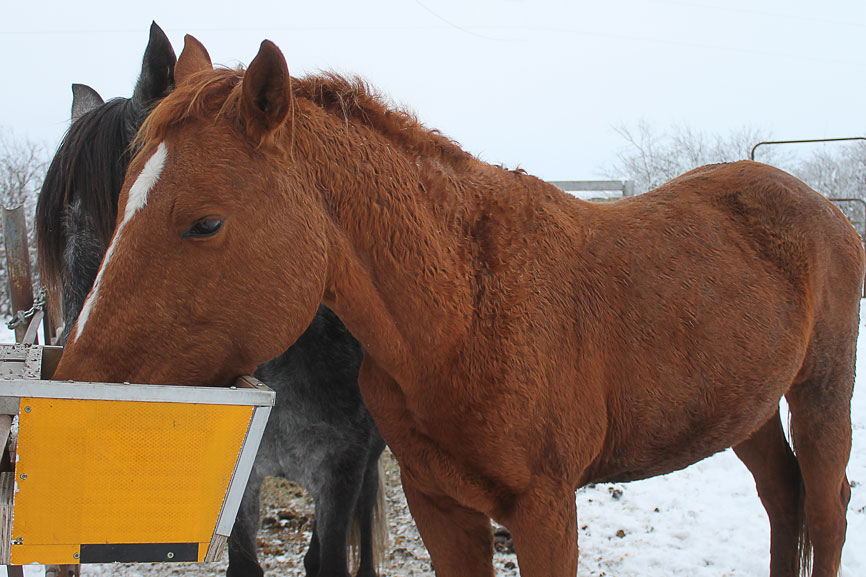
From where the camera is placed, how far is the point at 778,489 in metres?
3.08

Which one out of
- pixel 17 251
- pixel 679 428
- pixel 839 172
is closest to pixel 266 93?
pixel 679 428

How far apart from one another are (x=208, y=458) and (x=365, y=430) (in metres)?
1.31

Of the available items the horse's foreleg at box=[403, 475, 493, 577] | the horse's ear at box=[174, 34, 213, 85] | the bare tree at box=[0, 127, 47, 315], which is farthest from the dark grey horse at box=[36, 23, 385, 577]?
the bare tree at box=[0, 127, 47, 315]

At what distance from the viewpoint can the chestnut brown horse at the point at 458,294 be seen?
1497 mm

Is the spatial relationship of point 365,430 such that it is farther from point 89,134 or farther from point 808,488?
point 808,488

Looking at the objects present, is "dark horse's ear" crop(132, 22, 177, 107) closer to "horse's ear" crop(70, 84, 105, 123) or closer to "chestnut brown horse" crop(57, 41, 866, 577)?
"chestnut brown horse" crop(57, 41, 866, 577)

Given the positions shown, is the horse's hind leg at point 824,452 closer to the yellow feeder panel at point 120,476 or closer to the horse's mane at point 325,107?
the horse's mane at point 325,107

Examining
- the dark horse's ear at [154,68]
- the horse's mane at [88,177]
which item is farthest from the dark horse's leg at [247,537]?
the dark horse's ear at [154,68]

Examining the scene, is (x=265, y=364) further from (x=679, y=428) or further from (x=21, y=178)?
(x=21, y=178)

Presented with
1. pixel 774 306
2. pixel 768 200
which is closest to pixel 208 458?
pixel 774 306

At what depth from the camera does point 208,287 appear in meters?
1.50

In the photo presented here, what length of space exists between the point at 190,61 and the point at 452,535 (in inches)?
71.9

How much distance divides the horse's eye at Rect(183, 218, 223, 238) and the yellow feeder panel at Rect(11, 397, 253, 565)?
0.42m

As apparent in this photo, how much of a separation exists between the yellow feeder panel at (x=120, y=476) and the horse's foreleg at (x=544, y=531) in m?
0.87
